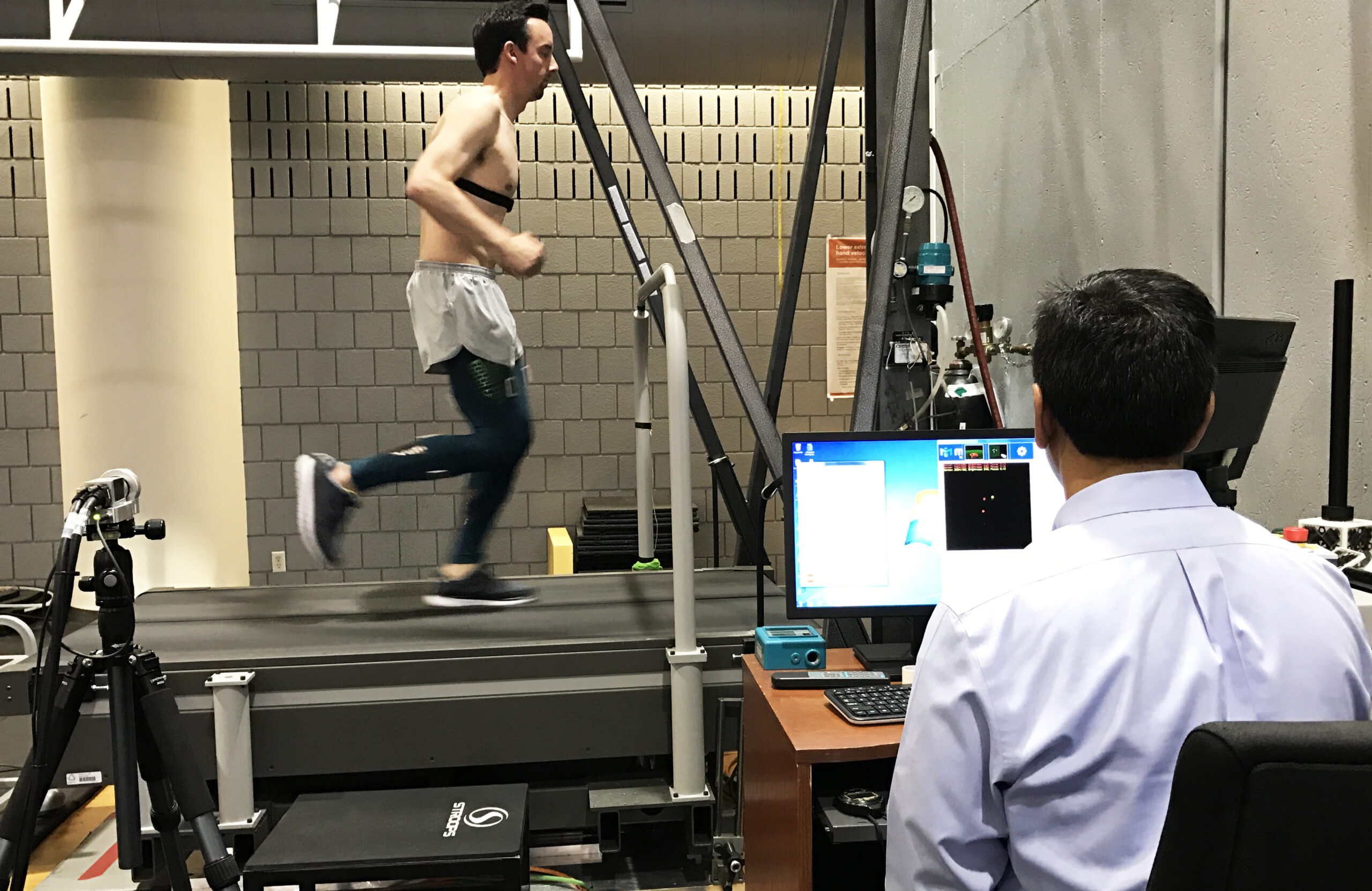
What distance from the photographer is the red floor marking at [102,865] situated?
2.45m

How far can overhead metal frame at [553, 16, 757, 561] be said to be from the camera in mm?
3057

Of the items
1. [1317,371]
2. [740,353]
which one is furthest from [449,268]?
[1317,371]

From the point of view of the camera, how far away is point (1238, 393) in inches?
64.9

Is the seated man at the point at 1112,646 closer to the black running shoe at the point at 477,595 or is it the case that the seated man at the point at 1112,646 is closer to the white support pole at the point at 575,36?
the black running shoe at the point at 477,595

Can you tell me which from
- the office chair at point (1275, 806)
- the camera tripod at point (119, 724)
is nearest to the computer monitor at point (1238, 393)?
the office chair at point (1275, 806)

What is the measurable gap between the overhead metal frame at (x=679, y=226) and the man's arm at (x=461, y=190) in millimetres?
331

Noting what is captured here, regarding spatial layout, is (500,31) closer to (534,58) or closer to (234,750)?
(534,58)

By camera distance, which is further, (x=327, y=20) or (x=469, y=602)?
(x=327, y=20)

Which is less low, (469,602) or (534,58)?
(534,58)

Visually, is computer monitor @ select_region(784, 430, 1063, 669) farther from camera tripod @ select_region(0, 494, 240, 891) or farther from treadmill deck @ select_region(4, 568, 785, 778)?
camera tripod @ select_region(0, 494, 240, 891)

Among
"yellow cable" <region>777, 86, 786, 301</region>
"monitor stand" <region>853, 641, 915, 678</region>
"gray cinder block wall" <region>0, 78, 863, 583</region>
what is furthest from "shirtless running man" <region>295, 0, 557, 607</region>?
"yellow cable" <region>777, 86, 786, 301</region>

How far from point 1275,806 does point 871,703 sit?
37.1 inches

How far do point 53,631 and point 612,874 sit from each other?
53.0 inches

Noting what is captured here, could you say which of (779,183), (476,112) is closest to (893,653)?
(476,112)
